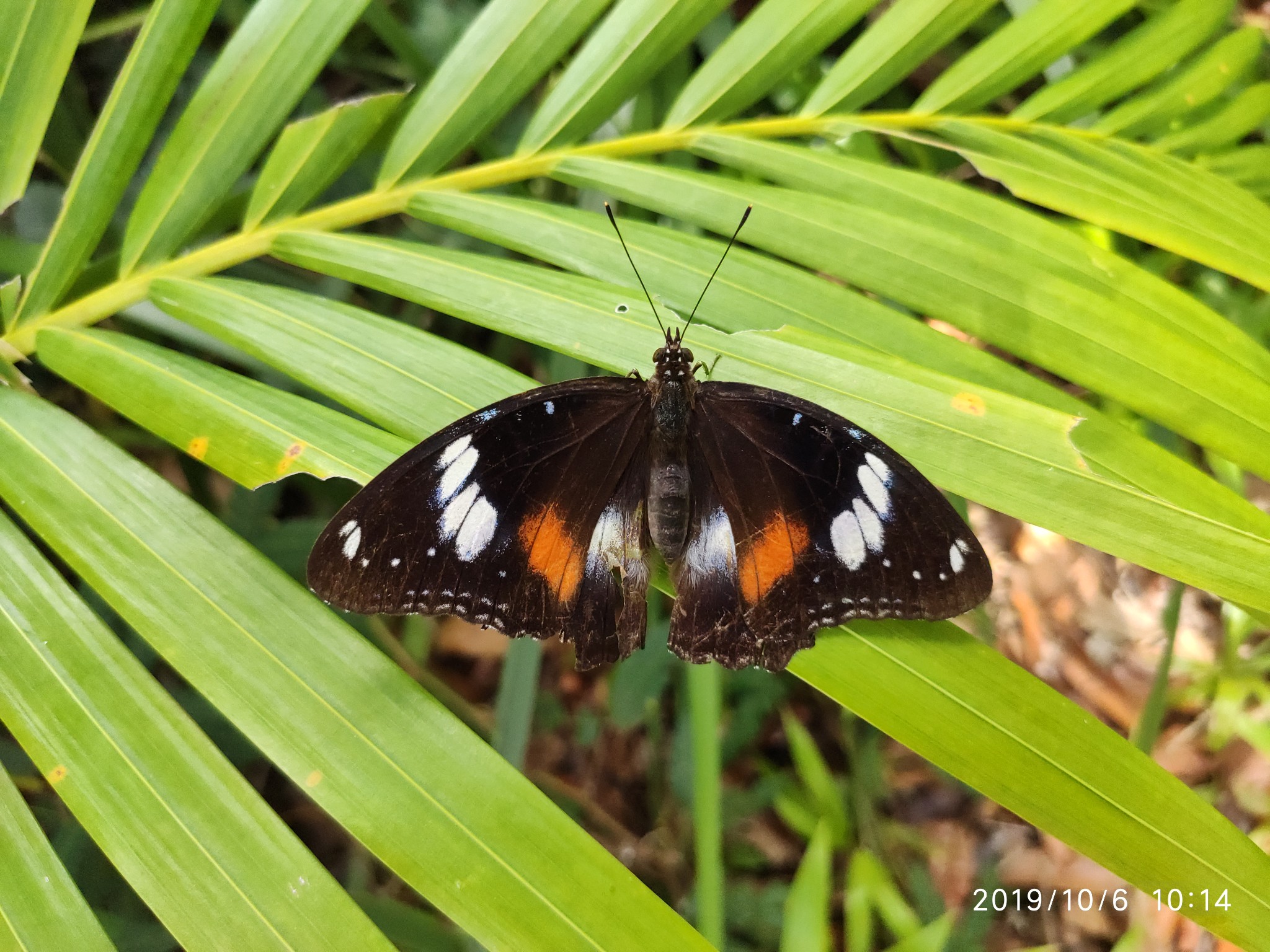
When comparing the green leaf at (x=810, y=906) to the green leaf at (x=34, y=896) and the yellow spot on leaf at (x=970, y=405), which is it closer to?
the yellow spot on leaf at (x=970, y=405)

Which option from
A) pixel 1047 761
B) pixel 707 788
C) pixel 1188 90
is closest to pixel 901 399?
pixel 1047 761

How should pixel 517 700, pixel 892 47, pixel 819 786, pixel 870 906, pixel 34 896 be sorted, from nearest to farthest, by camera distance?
pixel 34 896 < pixel 892 47 < pixel 517 700 < pixel 870 906 < pixel 819 786

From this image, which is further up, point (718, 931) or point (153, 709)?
point (153, 709)

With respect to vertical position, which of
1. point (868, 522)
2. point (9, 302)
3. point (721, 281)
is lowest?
point (9, 302)

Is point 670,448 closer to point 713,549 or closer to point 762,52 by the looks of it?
point 713,549

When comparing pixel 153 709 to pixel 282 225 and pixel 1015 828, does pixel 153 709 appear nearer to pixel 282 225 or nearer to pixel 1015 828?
pixel 282 225

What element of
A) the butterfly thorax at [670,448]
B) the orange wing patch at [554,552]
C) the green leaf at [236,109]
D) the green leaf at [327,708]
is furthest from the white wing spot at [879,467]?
the green leaf at [236,109]

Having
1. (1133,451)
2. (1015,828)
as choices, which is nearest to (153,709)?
(1133,451)
